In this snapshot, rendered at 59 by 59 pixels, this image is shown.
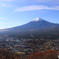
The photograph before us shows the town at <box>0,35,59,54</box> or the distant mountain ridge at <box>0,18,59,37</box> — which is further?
the distant mountain ridge at <box>0,18,59,37</box>

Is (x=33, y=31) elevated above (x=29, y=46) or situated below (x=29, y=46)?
above

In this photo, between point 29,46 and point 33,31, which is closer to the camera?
point 29,46

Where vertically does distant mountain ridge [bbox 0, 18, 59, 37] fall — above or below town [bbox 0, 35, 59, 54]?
above

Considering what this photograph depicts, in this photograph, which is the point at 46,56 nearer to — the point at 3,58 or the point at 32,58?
the point at 32,58

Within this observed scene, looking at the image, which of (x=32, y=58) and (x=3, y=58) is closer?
(x=3, y=58)

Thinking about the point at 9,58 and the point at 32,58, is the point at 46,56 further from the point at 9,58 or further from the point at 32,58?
the point at 9,58

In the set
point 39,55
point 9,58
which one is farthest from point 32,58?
point 9,58

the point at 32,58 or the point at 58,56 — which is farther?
the point at 32,58

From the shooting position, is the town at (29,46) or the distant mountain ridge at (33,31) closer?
the town at (29,46)

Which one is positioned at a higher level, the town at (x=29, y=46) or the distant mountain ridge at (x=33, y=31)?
the distant mountain ridge at (x=33, y=31)

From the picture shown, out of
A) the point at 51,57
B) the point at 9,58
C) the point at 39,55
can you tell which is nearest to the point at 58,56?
the point at 51,57
